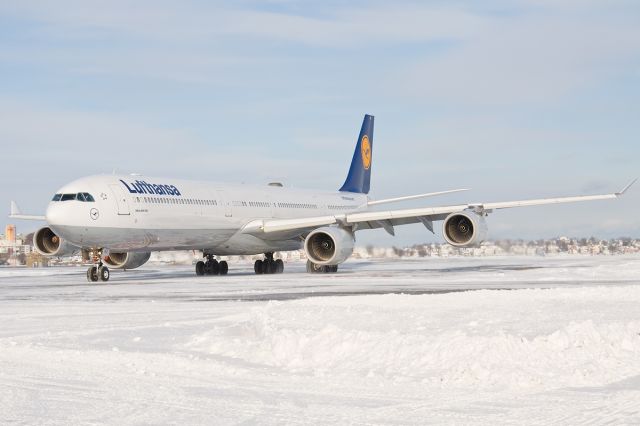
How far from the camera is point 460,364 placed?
838 centimetres

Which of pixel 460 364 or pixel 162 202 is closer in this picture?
pixel 460 364

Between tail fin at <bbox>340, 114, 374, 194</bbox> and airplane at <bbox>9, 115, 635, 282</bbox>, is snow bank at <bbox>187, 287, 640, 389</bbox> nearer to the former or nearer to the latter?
airplane at <bbox>9, 115, 635, 282</bbox>

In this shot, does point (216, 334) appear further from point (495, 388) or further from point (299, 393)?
point (495, 388)

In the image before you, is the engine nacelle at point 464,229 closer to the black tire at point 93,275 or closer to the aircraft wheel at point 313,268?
the aircraft wheel at point 313,268

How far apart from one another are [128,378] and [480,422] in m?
3.57

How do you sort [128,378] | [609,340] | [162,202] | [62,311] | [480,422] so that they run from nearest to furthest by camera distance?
[480,422], [128,378], [609,340], [62,311], [162,202]

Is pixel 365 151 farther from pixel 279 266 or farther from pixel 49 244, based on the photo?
pixel 49 244

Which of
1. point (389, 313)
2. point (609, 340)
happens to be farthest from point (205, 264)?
point (609, 340)

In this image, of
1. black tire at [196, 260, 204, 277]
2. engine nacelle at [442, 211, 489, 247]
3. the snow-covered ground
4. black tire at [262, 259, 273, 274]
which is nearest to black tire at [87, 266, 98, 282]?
black tire at [196, 260, 204, 277]

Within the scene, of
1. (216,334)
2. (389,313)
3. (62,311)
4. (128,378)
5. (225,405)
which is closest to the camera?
(225,405)

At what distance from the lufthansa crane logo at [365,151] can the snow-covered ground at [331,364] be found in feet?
99.0

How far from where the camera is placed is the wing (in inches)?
1237

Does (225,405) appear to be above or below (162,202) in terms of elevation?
below

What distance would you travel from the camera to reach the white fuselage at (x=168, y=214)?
2670 cm
